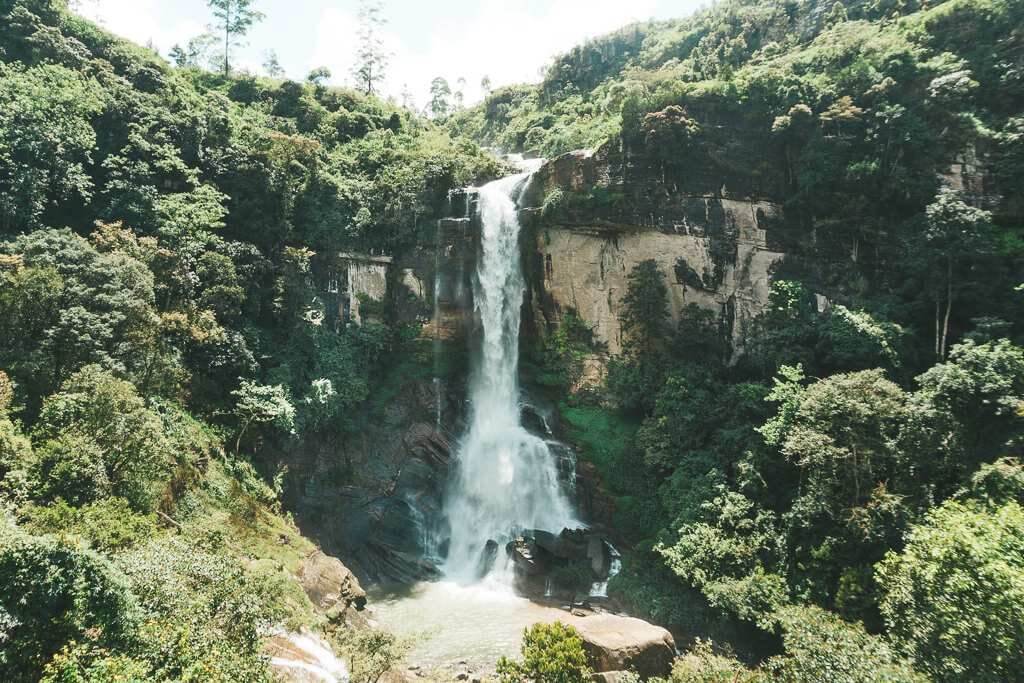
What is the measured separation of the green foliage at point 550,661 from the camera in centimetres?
1141

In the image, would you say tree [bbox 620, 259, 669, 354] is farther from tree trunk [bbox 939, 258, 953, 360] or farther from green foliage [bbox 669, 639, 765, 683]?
green foliage [bbox 669, 639, 765, 683]

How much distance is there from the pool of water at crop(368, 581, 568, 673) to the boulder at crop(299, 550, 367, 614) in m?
1.46

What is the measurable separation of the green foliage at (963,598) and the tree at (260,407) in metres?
19.3

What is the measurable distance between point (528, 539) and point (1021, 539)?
1465 cm

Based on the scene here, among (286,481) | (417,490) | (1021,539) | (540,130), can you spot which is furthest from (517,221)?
(1021,539)

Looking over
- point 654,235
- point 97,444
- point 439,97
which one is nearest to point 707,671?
point 97,444

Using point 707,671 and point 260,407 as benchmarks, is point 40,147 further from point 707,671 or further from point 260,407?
point 707,671

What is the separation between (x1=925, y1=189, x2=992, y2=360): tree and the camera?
20.4 meters

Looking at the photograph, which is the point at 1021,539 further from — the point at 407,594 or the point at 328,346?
the point at 328,346

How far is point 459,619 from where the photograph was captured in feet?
63.6

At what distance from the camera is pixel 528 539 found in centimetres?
2252

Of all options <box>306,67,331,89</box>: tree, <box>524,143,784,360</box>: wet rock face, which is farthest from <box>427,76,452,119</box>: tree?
<box>524,143,784,360</box>: wet rock face

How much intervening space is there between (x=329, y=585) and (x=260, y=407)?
739 centimetres

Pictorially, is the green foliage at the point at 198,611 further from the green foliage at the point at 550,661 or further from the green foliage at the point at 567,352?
the green foliage at the point at 567,352
